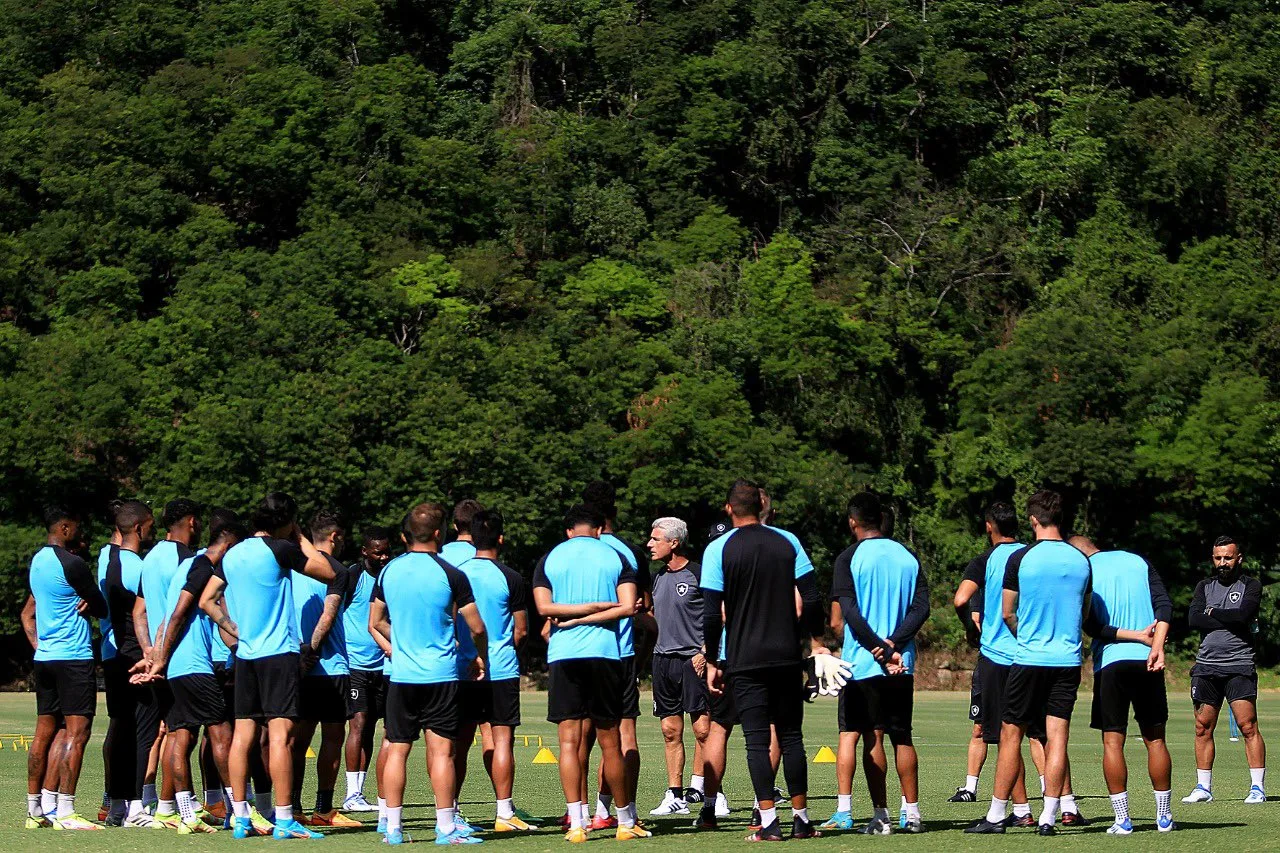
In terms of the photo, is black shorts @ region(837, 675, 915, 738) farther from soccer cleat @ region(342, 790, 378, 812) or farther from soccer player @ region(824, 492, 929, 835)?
soccer cleat @ region(342, 790, 378, 812)

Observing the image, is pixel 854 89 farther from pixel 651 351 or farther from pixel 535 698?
pixel 535 698

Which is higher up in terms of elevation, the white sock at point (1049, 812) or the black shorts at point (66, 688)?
the black shorts at point (66, 688)

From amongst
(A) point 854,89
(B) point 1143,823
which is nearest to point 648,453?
(A) point 854,89

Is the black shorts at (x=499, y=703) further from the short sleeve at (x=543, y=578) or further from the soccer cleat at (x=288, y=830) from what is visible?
the soccer cleat at (x=288, y=830)

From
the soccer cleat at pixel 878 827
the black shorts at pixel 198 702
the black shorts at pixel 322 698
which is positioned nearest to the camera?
the soccer cleat at pixel 878 827

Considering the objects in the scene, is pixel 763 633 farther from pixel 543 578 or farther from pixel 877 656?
pixel 543 578

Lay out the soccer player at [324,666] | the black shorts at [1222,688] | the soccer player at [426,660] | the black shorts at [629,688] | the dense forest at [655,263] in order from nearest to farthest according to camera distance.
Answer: the soccer player at [426,660], the black shorts at [629,688], the soccer player at [324,666], the black shorts at [1222,688], the dense forest at [655,263]

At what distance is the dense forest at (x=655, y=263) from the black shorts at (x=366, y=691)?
3711 cm

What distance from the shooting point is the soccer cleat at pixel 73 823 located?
12.3 metres

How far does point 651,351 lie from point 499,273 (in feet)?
21.4

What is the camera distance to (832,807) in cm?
1398

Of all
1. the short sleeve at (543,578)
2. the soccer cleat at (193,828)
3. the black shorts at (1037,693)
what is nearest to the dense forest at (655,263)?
the soccer cleat at (193,828)

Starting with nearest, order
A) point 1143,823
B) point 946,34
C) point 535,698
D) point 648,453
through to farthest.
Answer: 1. point 1143,823
2. point 535,698
3. point 648,453
4. point 946,34

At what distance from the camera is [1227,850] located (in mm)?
10633
